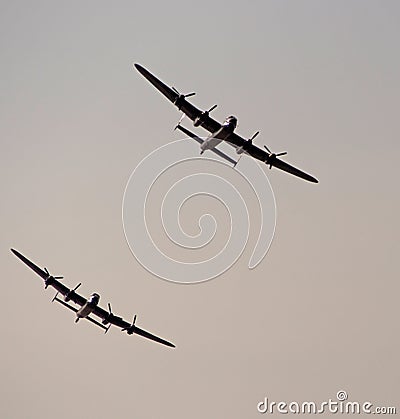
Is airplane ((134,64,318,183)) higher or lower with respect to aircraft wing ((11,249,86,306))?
higher

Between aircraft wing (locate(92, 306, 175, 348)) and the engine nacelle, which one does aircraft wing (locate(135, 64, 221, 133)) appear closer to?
the engine nacelle

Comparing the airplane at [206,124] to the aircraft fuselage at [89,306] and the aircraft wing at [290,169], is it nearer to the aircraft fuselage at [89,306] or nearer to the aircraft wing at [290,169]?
the aircraft wing at [290,169]

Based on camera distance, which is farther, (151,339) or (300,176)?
(151,339)

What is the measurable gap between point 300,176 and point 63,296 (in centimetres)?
1335

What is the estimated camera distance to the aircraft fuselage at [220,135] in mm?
36812

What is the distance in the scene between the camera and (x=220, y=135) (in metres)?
37.2

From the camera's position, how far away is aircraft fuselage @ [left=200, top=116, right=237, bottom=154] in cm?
3681

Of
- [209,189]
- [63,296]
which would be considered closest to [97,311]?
[63,296]

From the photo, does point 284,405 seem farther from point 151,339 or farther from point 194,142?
point 194,142

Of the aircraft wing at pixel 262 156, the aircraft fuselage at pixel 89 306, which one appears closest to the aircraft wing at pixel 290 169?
the aircraft wing at pixel 262 156

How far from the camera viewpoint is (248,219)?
43906 millimetres

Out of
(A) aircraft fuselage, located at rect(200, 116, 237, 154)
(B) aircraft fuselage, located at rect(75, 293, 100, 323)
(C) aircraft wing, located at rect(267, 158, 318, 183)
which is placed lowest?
(B) aircraft fuselage, located at rect(75, 293, 100, 323)

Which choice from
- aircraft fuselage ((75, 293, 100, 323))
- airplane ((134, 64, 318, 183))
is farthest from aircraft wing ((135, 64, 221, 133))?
aircraft fuselage ((75, 293, 100, 323))

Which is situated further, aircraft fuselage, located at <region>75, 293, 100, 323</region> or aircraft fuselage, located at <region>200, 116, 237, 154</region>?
aircraft fuselage, located at <region>75, 293, 100, 323</region>
